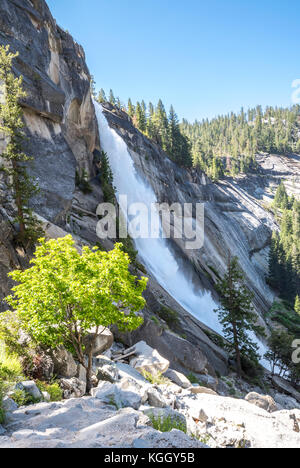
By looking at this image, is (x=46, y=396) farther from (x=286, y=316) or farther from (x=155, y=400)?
(x=286, y=316)

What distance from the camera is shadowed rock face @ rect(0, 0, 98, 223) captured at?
854 inches

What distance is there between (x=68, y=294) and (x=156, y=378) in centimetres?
681

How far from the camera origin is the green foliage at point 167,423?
639 cm

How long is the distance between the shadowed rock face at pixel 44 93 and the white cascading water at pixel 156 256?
41.7 feet

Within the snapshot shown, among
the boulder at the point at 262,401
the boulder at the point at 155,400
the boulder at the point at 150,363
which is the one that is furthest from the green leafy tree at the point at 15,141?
the boulder at the point at 262,401

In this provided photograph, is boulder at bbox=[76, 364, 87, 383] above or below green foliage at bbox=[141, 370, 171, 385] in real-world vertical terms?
above

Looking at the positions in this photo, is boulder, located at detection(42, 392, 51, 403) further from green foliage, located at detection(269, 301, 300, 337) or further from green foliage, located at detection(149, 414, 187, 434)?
green foliage, located at detection(269, 301, 300, 337)

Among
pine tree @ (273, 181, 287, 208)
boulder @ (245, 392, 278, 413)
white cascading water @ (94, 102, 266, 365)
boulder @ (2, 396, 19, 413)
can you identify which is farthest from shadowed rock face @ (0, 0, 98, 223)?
pine tree @ (273, 181, 287, 208)

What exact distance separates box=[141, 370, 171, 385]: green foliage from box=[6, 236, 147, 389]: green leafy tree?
4207mm

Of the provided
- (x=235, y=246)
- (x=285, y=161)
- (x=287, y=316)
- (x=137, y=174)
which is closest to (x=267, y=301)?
(x=287, y=316)

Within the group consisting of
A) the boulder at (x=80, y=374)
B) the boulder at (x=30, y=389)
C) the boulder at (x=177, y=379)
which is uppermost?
the boulder at (x=30, y=389)

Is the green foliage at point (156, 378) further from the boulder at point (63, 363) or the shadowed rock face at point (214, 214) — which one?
the shadowed rock face at point (214, 214)

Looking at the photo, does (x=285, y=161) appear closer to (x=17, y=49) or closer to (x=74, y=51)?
(x=74, y=51)

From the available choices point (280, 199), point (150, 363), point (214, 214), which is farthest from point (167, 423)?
point (280, 199)
